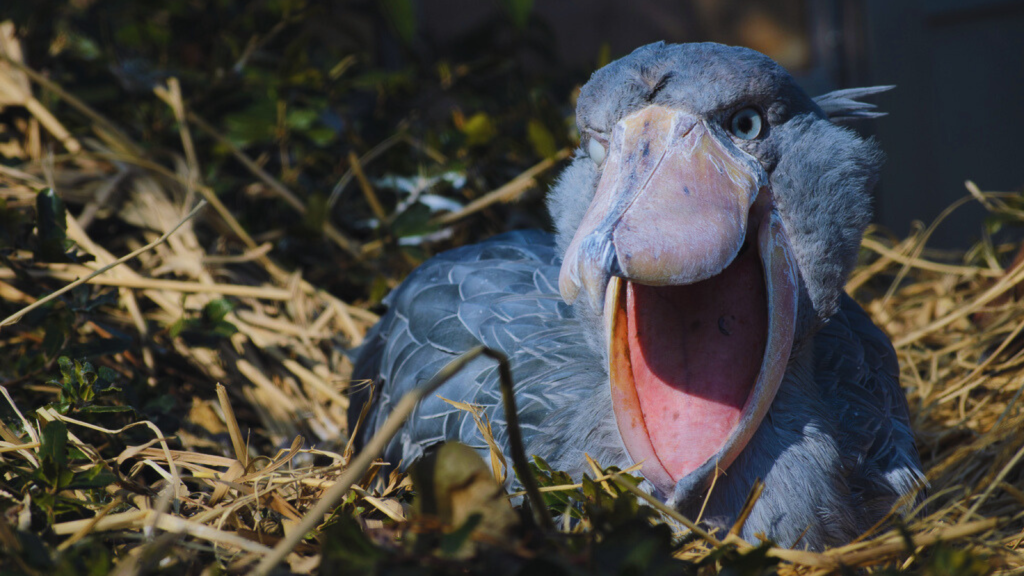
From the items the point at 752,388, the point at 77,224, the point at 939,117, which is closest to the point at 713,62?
the point at 752,388

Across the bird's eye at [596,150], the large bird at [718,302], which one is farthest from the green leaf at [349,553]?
the bird's eye at [596,150]

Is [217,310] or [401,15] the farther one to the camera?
[401,15]

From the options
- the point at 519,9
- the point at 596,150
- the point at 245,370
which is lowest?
the point at 245,370

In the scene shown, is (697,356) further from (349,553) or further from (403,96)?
(403,96)

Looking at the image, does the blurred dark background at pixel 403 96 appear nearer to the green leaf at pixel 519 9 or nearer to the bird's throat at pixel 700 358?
the green leaf at pixel 519 9

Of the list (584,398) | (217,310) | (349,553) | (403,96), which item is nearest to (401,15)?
(403,96)

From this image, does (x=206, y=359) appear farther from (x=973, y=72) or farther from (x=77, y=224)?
(x=973, y=72)

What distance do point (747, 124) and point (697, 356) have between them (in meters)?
0.26

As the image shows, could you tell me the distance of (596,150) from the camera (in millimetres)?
878

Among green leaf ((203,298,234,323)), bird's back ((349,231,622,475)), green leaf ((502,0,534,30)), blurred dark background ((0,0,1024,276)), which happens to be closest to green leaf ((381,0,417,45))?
blurred dark background ((0,0,1024,276))

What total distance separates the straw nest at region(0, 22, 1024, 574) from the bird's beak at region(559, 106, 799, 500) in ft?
0.39

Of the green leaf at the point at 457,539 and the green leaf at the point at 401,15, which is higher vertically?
the green leaf at the point at 401,15

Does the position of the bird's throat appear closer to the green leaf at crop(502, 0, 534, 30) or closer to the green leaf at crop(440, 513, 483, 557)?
the green leaf at crop(440, 513, 483, 557)

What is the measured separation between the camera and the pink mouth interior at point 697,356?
832 mm
